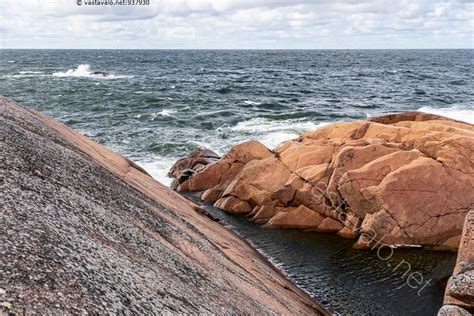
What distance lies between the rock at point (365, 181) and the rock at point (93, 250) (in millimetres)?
8330

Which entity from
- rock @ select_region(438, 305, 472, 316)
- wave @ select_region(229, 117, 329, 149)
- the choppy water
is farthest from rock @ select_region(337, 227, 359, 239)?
wave @ select_region(229, 117, 329, 149)

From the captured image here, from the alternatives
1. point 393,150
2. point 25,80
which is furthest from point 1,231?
point 25,80

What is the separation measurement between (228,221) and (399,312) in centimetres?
892

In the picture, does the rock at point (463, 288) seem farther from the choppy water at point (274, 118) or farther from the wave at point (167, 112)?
the wave at point (167, 112)

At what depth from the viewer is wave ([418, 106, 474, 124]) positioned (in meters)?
41.8

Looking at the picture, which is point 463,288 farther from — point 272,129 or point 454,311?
point 272,129

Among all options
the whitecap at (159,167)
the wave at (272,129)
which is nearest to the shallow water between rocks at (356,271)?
the whitecap at (159,167)

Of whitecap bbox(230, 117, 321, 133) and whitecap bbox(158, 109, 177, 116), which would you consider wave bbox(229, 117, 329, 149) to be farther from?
whitecap bbox(158, 109, 177, 116)

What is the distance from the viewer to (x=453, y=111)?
151 feet

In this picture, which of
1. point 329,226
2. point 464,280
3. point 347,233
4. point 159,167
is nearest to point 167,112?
point 159,167

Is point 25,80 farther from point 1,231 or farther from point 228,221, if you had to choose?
point 1,231

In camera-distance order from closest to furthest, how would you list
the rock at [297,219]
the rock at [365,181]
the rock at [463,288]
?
the rock at [463,288] → the rock at [365,181] → the rock at [297,219]

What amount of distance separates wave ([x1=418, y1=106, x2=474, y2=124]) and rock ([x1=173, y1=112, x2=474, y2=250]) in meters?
20.2

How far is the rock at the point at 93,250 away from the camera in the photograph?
4750 millimetres
